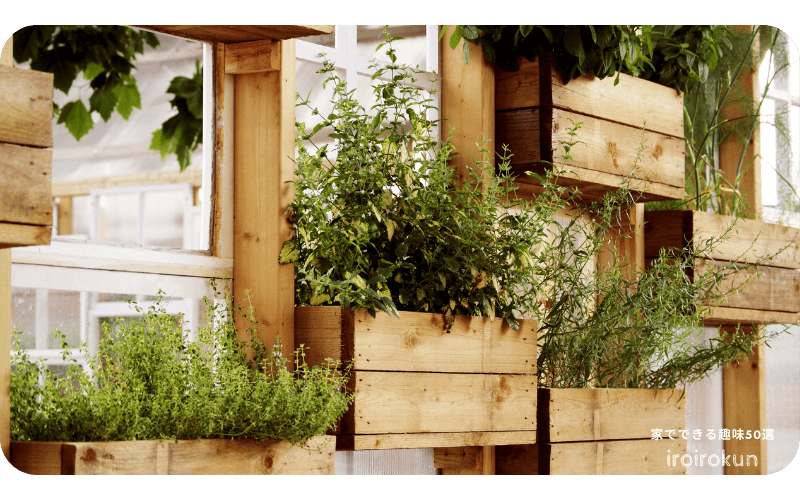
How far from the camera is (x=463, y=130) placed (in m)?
2.80

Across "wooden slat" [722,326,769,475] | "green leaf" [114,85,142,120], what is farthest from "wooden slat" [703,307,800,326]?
"green leaf" [114,85,142,120]

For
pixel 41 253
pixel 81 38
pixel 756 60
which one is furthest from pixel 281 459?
pixel 756 60

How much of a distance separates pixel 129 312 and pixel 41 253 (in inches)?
10.3

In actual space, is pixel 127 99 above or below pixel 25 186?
above

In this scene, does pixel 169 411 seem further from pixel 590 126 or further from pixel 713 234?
pixel 713 234

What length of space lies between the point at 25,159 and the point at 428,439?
3.75 ft

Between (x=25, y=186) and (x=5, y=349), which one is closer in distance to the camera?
(x=25, y=186)

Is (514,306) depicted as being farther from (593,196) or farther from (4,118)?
(4,118)

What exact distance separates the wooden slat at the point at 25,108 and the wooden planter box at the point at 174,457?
1.83 ft

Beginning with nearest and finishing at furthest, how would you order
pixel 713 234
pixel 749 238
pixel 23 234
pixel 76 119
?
pixel 23 234, pixel 76 119, pixel 713 234, pixel 749 238

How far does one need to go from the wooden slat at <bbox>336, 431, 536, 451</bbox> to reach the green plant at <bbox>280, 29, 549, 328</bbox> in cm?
29

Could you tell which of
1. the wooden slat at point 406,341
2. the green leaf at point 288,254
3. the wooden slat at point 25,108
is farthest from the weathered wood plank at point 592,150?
the wooden slat at point 25,108

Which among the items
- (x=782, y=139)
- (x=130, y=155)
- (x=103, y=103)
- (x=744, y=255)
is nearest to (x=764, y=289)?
(x=744, y=255)

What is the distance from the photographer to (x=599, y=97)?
2.94 m
